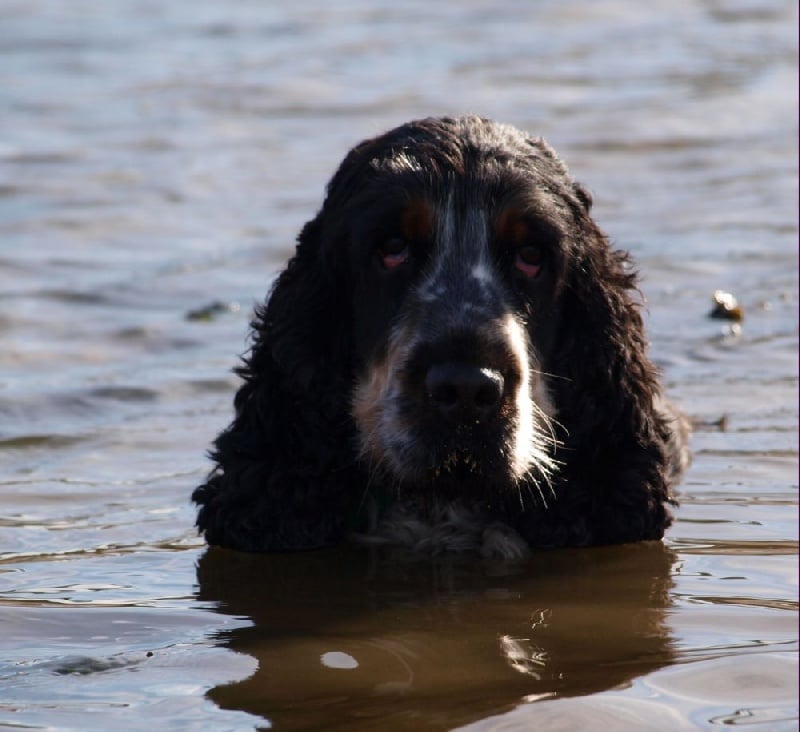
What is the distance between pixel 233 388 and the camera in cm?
834

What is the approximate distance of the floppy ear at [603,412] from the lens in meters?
5.92

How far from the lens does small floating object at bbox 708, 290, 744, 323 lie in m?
9.25

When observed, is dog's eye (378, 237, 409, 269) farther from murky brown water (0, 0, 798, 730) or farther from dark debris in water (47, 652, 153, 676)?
dark debris in water (47, 652, 153, 676)

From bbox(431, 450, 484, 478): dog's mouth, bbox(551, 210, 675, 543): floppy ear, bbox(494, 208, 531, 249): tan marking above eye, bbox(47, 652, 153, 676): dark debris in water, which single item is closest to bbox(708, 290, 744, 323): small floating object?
bbox(551, 210, 675, 543): floppy ear

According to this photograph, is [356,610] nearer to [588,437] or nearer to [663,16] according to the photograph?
[588,437]

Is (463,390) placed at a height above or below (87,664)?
above

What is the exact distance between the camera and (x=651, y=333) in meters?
9.14

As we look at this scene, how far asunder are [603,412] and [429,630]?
1317 mm

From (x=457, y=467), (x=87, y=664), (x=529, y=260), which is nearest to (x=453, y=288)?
(x=529, y=260)

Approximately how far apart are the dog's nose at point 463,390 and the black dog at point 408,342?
24 centimetres

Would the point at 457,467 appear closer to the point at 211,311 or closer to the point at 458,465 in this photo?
the point at 458,465

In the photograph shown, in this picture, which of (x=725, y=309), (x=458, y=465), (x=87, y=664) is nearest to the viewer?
(x=87, y=664)

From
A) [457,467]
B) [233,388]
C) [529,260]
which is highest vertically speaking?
[529,260]

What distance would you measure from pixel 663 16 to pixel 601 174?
9236mm
